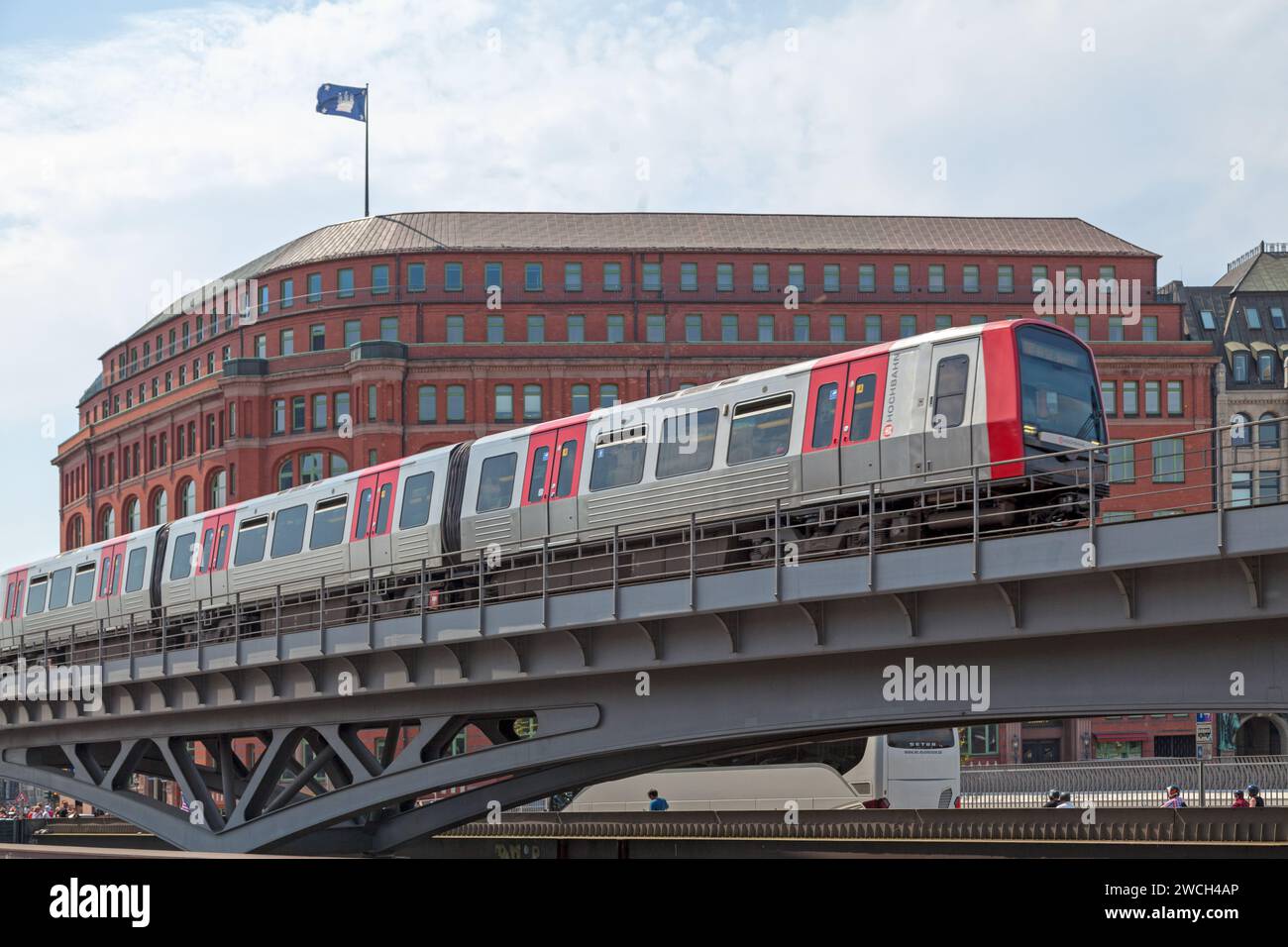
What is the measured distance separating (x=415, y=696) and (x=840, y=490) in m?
10.4

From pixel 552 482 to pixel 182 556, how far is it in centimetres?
1623

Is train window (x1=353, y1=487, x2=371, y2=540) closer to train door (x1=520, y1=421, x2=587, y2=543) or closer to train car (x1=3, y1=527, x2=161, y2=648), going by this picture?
train door (x1=520, y1=421, x2=587, y2=543)

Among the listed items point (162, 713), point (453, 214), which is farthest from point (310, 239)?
point (162, 713)

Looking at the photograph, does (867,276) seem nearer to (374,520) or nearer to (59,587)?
(59,587)

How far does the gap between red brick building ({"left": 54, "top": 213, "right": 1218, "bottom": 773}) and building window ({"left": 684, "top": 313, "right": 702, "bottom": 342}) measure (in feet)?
0.27

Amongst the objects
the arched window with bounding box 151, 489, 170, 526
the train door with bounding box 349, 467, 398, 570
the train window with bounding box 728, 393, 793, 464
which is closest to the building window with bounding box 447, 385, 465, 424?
the arched window with bounding box 151, 489, 170, 526

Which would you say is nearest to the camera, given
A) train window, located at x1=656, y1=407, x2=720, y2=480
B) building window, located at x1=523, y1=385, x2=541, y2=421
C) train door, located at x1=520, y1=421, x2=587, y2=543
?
train window, located at x1=656, y1=407, x2=720, y2=480

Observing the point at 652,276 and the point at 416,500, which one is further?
the point at 652,276

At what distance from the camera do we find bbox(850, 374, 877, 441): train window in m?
24.2

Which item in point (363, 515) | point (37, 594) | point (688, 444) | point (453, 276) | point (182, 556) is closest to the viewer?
point (688, 444)

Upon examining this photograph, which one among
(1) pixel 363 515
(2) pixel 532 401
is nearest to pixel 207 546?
(1) pixel 363 515

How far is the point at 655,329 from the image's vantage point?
82562mm

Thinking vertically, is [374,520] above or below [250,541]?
above

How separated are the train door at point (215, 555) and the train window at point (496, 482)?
35.8 feet
